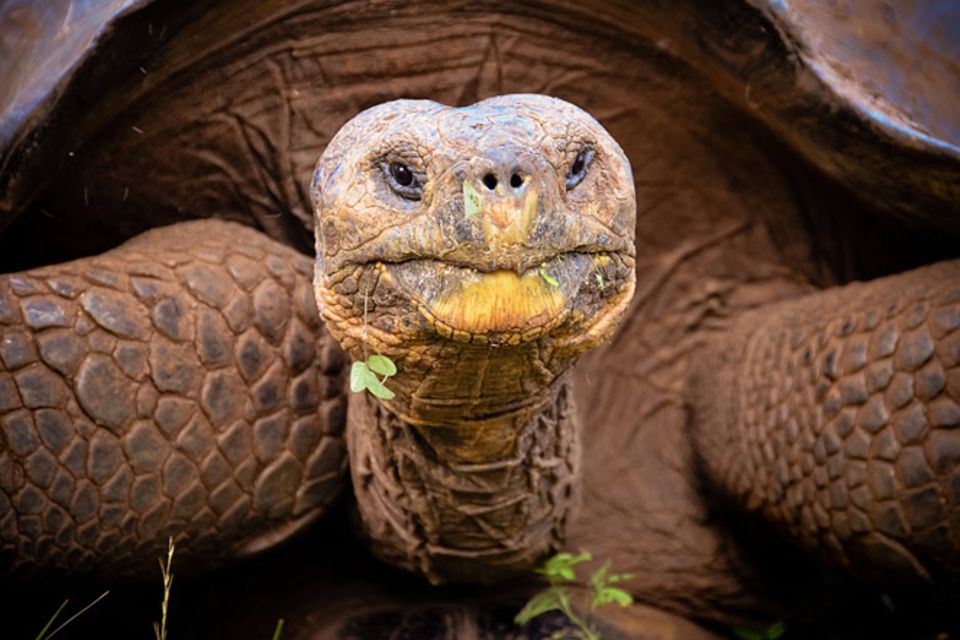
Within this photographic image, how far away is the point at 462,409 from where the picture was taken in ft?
6.04

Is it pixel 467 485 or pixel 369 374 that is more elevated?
pixel 369 374

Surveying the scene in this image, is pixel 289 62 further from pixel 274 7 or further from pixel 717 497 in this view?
pixel 717 497

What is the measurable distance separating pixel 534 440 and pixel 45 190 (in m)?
1.15

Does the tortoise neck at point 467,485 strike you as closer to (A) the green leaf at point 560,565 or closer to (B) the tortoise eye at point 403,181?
(A) the green leaf at point 560,565

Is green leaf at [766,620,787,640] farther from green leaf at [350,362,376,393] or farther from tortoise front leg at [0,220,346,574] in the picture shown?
green leaf at [350,362,376,393]

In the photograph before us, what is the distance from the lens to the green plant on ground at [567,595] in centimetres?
230

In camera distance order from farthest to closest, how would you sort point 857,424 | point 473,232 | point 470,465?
point 857,424
point 470,465
point 473,232

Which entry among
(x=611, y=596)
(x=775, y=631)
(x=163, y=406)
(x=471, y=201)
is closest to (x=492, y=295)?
(x=471, y=201)

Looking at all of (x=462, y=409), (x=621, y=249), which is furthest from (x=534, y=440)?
(x=621, y=249)

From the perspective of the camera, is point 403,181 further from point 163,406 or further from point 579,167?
point 163,406

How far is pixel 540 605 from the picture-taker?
2.37m

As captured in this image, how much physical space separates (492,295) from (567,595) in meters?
1.17

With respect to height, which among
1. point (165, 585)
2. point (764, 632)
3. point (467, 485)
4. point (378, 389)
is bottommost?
point (764, 632)

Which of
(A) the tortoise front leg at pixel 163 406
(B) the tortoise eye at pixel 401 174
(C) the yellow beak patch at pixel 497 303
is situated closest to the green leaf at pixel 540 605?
(A) the tortoise front leg at pixel 163 406
